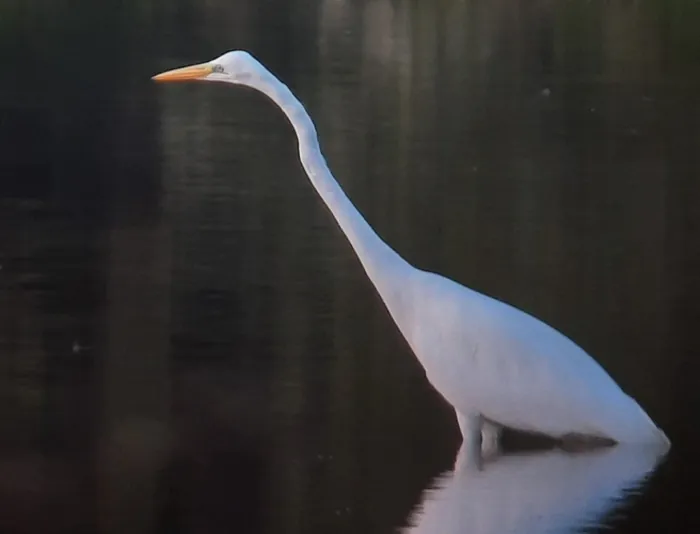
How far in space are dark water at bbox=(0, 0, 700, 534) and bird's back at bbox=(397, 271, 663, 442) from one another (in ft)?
0.11

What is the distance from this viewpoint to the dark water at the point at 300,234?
154cm

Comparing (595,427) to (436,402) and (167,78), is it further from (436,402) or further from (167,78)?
(167,78)

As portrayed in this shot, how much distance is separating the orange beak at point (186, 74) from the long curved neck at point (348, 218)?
93mm

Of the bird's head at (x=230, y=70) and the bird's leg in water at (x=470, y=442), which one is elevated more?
the bird's head at (x=230, y=70)

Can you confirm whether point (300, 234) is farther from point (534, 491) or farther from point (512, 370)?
point (534, 491)

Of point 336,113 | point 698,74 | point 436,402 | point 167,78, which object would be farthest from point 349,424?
point 698,74

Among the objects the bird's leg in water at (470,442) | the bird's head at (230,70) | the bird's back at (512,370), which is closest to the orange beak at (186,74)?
the bird's head at (230,70)

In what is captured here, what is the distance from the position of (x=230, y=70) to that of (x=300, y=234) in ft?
0.92

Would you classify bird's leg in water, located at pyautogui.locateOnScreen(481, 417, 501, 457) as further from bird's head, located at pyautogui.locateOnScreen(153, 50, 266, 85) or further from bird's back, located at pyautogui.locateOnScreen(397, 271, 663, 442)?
bird's head, located at pyautogui.locateOnScreen(153, 50, 266, 85)

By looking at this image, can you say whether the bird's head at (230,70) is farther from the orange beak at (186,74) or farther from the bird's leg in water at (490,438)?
the bird's leg in water at (490,438)

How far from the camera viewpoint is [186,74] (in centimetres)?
156

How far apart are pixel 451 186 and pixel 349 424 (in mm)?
410

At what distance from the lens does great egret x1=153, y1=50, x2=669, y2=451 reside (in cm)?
150

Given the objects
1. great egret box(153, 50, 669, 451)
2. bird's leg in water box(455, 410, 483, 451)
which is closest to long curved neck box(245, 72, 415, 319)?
great egret box(153, 50, 669, 451)
